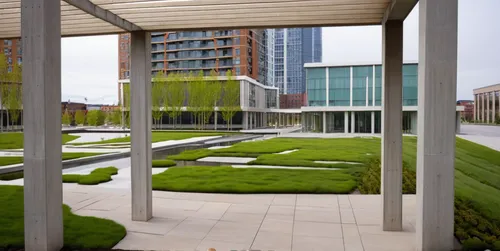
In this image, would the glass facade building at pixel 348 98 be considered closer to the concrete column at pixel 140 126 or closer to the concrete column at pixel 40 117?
the concrete column at pixel 140 126

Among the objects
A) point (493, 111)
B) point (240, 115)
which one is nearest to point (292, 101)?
point (240, 115)

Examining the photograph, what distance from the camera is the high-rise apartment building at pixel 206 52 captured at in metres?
91.7

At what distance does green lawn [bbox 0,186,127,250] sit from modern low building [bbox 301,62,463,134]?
51.1 metres

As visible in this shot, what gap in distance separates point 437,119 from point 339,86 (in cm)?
5406

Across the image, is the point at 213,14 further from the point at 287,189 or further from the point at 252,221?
the point at 287,189

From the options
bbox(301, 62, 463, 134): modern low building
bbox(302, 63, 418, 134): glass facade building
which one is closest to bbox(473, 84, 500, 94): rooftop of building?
bbox(301, 62, 463, 134): modern low building

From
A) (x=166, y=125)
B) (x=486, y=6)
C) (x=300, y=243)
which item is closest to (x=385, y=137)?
(x=300, y=243)

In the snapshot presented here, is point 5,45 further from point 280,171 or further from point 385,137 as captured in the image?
point 385,137

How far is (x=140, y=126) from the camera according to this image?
818 cm

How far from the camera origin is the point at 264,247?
657 cm

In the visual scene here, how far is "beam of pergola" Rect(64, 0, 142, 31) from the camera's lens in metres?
6.61

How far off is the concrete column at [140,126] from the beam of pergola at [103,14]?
1.06 ft

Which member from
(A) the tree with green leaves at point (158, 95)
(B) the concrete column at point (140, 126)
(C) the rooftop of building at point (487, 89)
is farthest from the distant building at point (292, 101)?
(B) the concrete column at point (140, 126)

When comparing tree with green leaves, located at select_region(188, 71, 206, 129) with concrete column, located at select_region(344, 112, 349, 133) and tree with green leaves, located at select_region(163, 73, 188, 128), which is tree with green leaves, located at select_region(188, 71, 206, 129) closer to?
tree with green leaves, located at select_region(163, 73, 188, 128)
